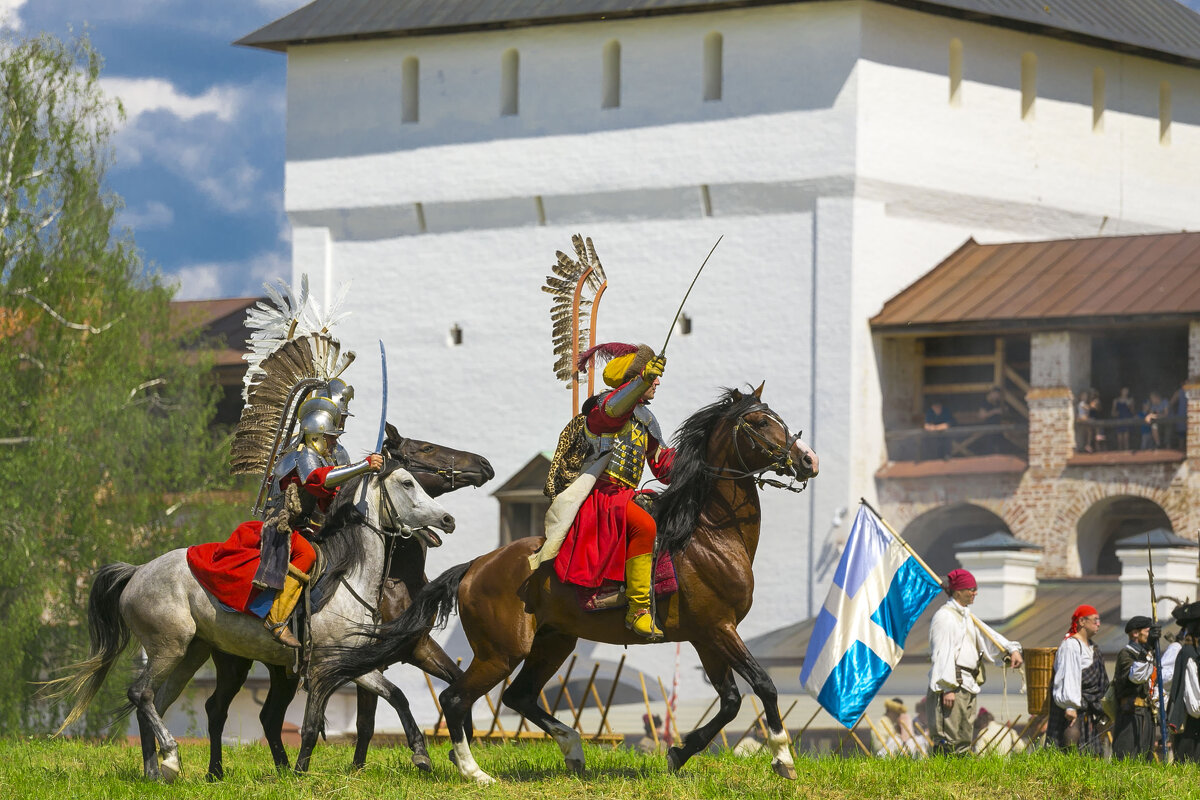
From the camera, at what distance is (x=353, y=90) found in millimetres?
32812

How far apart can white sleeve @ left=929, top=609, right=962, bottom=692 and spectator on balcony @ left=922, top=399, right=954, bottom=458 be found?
14623mm

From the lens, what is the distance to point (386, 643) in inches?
494

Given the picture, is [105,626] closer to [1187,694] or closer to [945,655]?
[945,655]

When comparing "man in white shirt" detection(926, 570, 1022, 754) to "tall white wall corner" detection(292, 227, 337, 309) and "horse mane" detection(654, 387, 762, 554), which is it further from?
"tall white wall corner" detection(292, 227, 337, 309)

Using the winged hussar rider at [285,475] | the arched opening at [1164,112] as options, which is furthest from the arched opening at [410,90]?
the winged hussar rider at [285,475]

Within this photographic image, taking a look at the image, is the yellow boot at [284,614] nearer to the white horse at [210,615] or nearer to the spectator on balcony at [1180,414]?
the white horse at [210,615]

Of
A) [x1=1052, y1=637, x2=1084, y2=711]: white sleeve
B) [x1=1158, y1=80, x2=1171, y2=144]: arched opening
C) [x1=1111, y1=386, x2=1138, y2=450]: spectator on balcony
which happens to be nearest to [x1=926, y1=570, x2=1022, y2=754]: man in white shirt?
[x1=1052, y1=637, x2=1084, y2=711]: white sleeve

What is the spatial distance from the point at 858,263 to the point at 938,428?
2.53 metres

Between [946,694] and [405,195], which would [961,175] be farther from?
[946,694]

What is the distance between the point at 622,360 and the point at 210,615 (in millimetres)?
2907

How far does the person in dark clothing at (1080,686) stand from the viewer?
1471 cm

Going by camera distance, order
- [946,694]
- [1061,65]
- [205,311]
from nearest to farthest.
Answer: [946,694], [1061,65], [205,311]

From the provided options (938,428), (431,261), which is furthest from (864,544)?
(431,261)

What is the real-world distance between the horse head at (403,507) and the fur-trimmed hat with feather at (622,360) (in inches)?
61.3
